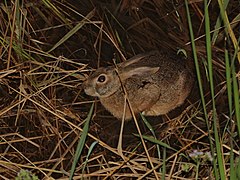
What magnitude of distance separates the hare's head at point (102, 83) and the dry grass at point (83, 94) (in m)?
0.14

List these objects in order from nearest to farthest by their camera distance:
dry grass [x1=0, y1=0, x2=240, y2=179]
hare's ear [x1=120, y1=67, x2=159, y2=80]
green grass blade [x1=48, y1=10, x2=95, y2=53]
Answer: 1. dry grass [x1=0, y1=0, x2=240, y2=179]
2. hare's ear [x1=120, y1=67, x2=159, y2=80]
3. green grass blade [x1=48, y1=10, x2=95, y2=53]

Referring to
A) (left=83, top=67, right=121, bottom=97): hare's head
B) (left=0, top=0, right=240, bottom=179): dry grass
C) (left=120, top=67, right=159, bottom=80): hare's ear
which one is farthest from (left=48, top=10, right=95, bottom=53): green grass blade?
(left=120, top=67, right=159, bottom=80): hare's ear

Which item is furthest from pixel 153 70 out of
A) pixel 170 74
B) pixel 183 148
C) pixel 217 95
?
Answer: pixel 183 148

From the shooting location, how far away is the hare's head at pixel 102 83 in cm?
376

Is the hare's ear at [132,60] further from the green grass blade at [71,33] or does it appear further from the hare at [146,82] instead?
the green grass blade at [71,33]

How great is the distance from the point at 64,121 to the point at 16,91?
0.32 m

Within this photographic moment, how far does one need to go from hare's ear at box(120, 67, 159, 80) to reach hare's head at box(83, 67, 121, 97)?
5 centimetres

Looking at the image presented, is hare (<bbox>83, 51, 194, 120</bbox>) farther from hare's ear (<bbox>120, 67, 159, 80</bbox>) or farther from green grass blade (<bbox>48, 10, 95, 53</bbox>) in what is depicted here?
green grass blade (<bbox>48, 10, 95, 53</bbox>)

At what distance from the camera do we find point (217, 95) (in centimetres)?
370

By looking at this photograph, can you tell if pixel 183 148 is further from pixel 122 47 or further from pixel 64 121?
pixel 122 47

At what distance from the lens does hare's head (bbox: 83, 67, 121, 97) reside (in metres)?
3.76

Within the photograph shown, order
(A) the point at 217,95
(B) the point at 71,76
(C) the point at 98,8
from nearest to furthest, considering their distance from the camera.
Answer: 1. (A) the point at 217,95
2. (B) the point at 71,76
3. (C) the point at 98,8

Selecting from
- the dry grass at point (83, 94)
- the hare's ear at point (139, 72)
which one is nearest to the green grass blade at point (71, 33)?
the dry grass at point (83, 94)

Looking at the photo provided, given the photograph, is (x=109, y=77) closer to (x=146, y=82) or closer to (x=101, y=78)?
(x=101, y=78)
